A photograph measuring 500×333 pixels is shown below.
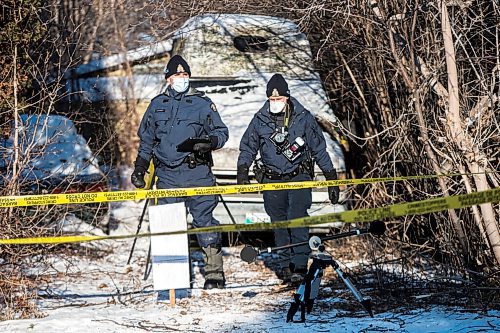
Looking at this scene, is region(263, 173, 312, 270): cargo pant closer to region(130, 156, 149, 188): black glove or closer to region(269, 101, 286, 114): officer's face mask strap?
region(269, 101, 286, 114): officer's face mask strap

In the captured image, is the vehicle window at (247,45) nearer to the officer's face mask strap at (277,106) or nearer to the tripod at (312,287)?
the officer's face mask strap at (277,106)

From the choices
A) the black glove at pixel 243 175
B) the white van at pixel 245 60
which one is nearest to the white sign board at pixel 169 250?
the black glove at pixel 243 175

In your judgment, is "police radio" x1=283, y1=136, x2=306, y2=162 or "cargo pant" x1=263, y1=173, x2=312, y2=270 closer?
"cargo pant" x1=263, y1=173, x2=312, y2=270

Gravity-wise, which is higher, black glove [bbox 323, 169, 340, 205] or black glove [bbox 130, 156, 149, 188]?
black glove [bbox 130, 156, 149, 188]

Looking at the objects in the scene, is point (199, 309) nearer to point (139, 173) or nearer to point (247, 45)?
point (139, 173)

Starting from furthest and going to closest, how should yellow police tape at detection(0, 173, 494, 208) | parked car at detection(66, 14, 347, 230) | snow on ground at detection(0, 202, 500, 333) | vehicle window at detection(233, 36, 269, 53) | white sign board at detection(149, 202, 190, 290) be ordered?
1. vehicle window at detection(233, 36, 269, 53)
2. parked car at detection(66, 14, 347, 230)
3. white sign board at detection(149, 202, 190, 290)
4. yellow police tape at detection(0, 173, 494, 208)
5. snow on ground at detection(0, 202, 500, 333)

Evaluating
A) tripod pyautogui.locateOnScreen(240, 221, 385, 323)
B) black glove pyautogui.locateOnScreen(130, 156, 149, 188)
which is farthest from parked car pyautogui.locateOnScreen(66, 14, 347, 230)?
tripod pyautogui.locateOnScreen(240, 221, 385, 323)

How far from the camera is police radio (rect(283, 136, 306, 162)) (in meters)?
7.49

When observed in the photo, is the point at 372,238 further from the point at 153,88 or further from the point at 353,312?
the point at 153,88

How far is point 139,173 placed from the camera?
7461 mm

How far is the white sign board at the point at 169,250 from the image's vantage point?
6.84 m

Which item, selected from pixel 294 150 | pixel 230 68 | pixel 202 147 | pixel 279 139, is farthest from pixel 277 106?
pixel 230 68

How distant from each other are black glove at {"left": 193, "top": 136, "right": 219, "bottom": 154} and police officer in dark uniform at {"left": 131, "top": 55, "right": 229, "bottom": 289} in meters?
0.01

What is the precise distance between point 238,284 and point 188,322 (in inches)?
57.5
